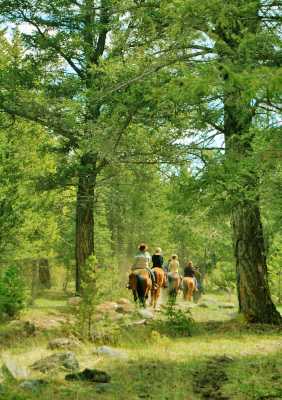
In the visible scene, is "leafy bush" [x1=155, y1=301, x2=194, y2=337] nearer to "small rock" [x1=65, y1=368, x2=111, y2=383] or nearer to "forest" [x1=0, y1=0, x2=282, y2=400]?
"forest" [x1=0, y1=0, x2=282, y2=400]

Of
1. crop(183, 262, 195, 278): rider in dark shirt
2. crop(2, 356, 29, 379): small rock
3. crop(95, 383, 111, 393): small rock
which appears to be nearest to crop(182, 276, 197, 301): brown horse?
crop(183, 262, 195, 278): rider in dark shirt

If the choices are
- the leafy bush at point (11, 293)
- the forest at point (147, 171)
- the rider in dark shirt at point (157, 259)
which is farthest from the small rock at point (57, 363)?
the rider in dark shirt at point (157, 259)

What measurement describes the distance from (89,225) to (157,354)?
383 inches

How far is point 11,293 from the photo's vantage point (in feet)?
57.0

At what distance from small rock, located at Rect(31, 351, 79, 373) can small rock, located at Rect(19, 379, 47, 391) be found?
2.27 ft

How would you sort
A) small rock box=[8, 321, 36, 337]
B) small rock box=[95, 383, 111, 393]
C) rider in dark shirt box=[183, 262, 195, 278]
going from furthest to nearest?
rider in dark shirt box=[183, 262, 195, 278], small rock box=[8, 321, 36, 337], small rock box=[95, 383, 111, 393]

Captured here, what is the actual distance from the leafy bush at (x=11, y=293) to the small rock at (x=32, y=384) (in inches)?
405

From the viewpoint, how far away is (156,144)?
14.7m

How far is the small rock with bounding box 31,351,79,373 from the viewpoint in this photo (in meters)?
7.89

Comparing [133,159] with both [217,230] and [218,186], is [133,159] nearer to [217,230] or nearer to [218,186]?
[217,230]

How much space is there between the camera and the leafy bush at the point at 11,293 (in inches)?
679

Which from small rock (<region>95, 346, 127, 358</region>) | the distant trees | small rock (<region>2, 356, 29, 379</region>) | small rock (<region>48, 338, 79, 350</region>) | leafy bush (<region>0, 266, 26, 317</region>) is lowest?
small rock (<region>2, 356, 29, 379</region>)

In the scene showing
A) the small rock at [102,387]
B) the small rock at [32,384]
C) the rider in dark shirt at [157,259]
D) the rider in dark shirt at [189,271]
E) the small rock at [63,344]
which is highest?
the rider in dark shirt at [157,259]

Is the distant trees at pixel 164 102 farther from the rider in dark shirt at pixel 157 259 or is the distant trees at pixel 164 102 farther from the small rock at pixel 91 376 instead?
the small rock at pixel 91 376
